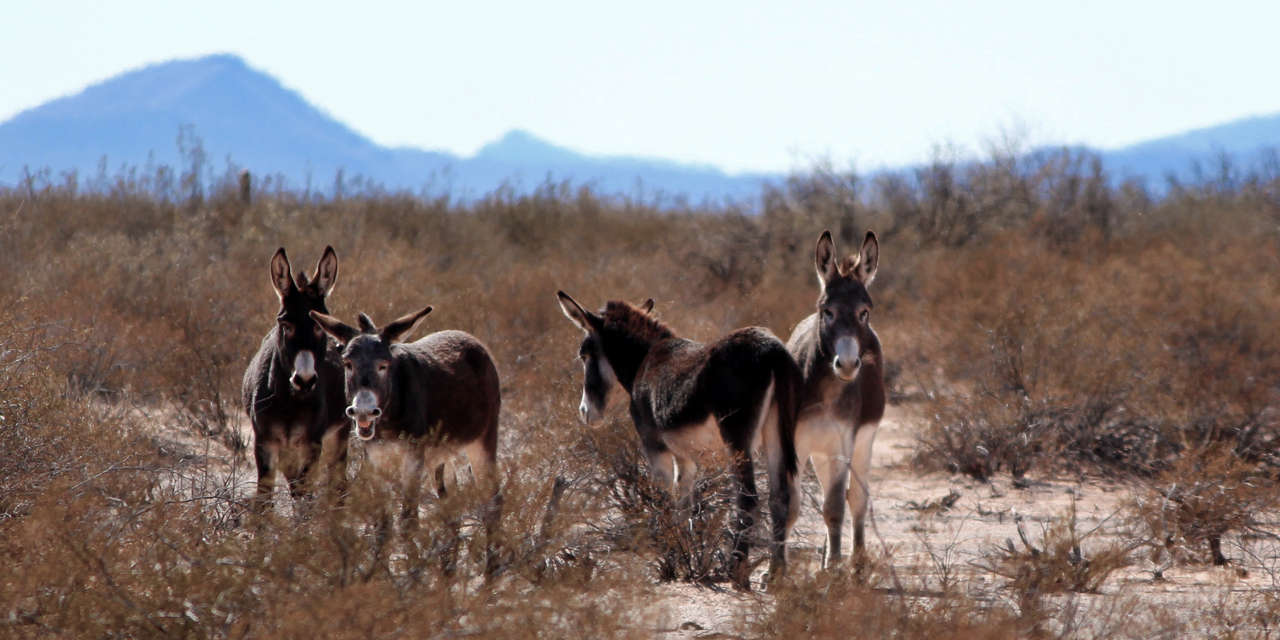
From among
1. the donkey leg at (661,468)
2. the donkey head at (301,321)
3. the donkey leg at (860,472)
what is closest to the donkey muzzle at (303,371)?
Result: the donkey head at (301,321)

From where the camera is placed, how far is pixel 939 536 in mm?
8828

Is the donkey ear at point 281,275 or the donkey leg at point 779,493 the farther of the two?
the donkey ear at point 281,275

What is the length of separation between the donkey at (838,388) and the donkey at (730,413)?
17.8 inches

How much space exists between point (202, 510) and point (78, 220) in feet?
43.8

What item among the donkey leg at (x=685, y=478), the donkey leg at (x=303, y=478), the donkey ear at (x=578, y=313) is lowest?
the donkey leg at (x=685, y=478)

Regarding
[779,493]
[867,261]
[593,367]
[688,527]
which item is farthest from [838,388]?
[593,367]

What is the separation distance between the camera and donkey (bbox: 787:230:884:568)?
704cm

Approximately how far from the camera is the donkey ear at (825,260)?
7.29 m

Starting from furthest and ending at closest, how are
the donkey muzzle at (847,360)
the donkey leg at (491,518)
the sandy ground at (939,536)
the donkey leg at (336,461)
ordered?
the donkey muzzle at (847,360)
the sandy ground at (939,536)
the donkey leg at (336,461)
the donkey leg at (491,518)

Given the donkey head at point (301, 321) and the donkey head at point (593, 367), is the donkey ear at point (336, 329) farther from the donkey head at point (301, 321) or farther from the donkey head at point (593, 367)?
the donkey head at point (593, 367)

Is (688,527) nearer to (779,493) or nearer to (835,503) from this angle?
(779,493)

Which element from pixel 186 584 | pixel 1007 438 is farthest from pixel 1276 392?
pixel 186 584

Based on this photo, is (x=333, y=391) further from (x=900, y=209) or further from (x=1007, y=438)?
(x=900, y=209)

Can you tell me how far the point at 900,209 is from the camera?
22188 mm
